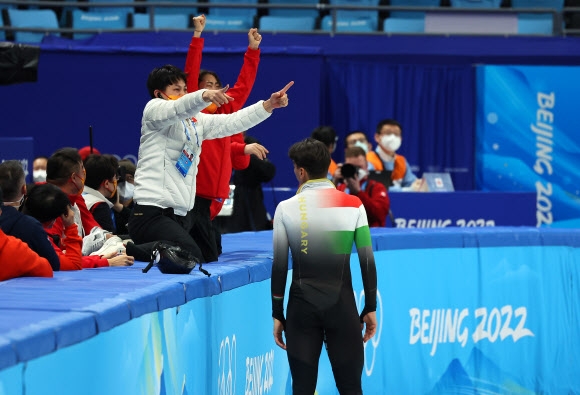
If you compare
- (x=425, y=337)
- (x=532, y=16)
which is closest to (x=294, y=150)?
(x=425, y=337)

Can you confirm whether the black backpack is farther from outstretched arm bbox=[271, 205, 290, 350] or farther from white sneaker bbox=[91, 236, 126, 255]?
white sneaker bbox=[91, 236, 126, 255]

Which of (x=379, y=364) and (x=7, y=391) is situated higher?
(x=7, y=391)

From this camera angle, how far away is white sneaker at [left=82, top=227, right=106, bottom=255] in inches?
255

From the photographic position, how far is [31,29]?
14.9 metres

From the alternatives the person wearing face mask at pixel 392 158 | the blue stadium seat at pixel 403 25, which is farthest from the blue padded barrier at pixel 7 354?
the blue stadium seat at pixel 403 25

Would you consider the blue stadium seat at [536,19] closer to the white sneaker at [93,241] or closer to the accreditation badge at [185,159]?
the accreditation badge at [185,159]

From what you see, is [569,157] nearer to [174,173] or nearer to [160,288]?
[174,173]

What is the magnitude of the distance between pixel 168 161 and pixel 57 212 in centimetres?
71

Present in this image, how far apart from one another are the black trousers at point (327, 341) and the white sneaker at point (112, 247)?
4.93 feet

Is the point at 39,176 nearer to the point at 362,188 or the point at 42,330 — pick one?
the point at 362,188

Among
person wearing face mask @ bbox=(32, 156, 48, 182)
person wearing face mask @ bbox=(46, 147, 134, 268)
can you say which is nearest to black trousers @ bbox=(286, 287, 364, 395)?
person wearing face mask @ bbox=(46, 147, 134, 268)

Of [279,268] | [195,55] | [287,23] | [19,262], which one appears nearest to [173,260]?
[279,268]

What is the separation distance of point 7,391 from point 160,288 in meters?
1.50

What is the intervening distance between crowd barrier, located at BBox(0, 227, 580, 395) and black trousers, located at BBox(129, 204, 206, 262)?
0.21m
